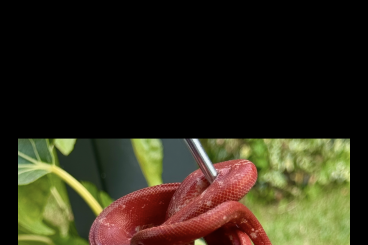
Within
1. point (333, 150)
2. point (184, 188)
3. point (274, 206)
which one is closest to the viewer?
point (184, 188)

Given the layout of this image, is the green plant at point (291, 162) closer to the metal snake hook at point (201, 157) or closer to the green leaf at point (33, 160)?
the green leaf at point (33, 160)

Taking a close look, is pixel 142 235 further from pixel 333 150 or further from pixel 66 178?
pixel 333 150

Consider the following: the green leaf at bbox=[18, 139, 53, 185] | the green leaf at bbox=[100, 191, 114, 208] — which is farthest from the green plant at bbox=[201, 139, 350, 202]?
the green leaf at bbox=[18, 139, 53, 185]

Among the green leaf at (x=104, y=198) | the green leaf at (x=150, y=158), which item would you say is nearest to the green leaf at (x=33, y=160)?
the green leaf at (x=104, y=198)

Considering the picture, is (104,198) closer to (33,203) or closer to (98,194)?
(98,194)

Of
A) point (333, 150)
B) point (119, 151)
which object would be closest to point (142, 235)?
point (119, 151)

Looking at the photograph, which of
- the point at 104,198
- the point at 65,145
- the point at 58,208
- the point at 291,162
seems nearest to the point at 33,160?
the point at 65,145

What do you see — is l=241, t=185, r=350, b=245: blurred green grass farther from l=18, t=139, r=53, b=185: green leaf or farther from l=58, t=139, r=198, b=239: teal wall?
l=18, t=139, r=53, b=185: green leaf
